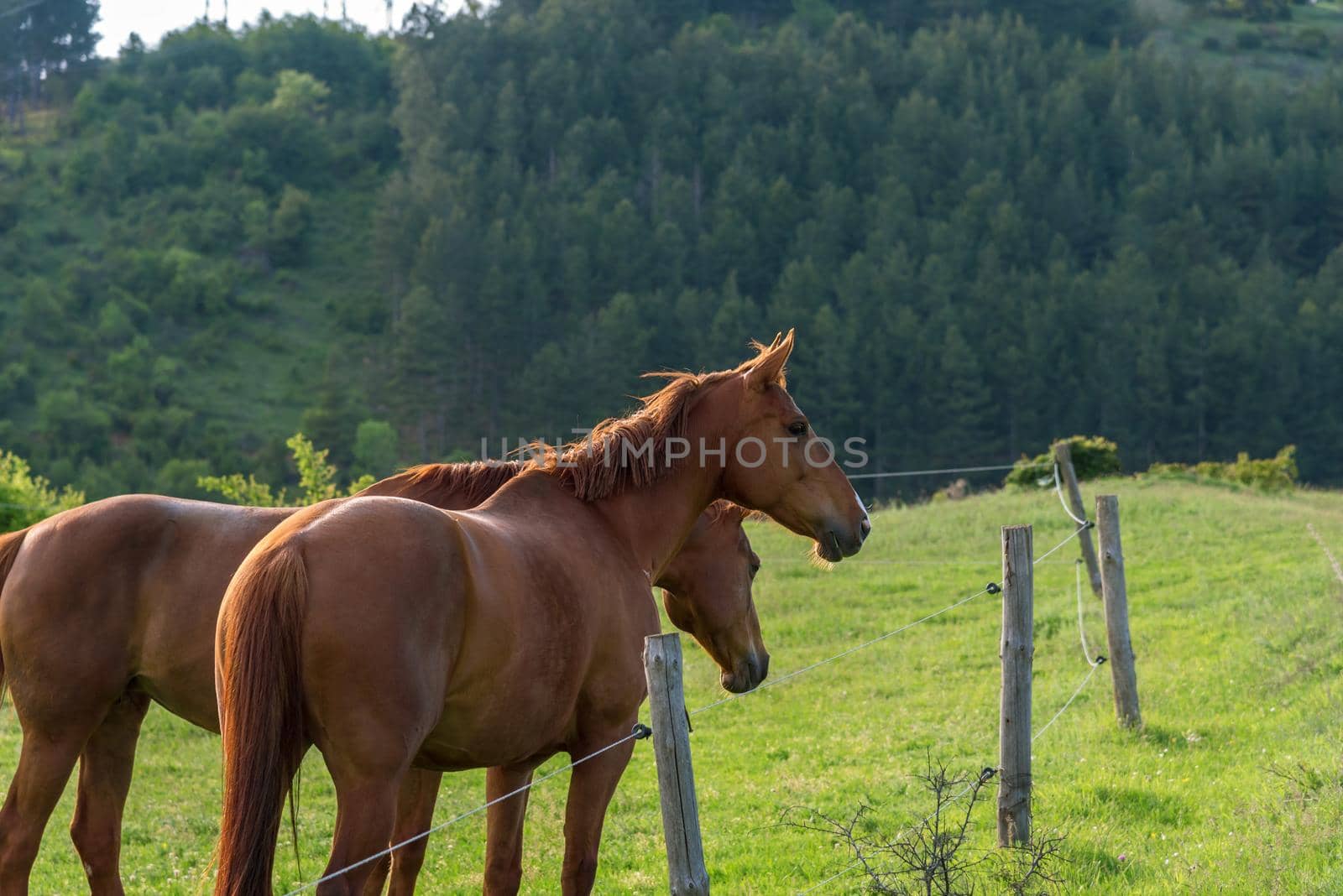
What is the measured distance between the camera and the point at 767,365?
5027mm

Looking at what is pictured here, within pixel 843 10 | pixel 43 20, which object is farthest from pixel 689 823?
pixel 843 10

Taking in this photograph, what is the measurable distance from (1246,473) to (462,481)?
21551 millimetres

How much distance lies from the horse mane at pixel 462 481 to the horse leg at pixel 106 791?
4.96 ft

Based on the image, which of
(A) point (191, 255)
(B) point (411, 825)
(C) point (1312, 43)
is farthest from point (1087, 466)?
(C) point (1312, 43)

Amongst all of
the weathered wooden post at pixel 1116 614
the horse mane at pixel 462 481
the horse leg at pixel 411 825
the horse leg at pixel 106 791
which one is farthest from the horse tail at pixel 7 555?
the weathered wooden post at pixel 1116 614

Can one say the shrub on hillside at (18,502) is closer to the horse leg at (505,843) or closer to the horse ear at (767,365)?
the horse leg at (505,843)

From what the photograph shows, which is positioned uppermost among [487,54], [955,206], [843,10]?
[843,10]

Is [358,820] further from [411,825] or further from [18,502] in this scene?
[18,502]

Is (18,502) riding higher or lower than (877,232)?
lower

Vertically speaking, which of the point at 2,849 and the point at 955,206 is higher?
the point at 955,206

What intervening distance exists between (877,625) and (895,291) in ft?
183

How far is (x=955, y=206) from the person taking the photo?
247 feet

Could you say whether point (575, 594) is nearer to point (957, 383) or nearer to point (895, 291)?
point (957, 383)

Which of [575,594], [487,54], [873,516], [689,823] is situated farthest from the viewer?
[487,54]
